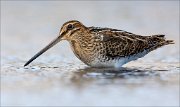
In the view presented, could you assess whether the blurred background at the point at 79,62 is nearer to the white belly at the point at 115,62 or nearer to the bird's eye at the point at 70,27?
the white belly at the point at 115,62

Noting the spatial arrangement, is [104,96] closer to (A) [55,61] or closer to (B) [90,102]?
(B) [90,102]

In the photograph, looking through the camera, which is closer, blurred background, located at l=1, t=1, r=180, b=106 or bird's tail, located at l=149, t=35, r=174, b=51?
blurred background, located at l=1, t=1, r=180, b=106

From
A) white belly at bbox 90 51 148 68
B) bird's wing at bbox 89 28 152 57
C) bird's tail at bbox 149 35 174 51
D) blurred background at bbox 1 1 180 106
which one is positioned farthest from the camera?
bird's tail at bbox 149 35 174 51

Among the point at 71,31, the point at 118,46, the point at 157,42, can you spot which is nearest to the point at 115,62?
the point at 118,46

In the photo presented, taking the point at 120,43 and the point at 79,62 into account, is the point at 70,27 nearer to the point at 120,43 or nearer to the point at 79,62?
the point at 120,43

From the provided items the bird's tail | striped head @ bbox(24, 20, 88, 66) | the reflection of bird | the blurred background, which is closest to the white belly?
the reflection of bird

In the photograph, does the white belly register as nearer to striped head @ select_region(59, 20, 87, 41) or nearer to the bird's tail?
the bird's tail
